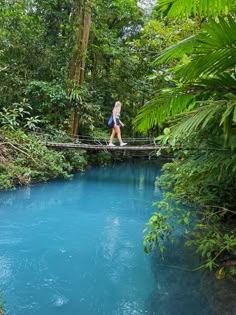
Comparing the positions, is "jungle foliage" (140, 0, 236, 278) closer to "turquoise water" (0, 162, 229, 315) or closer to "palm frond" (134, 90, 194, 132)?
"palm frond" (134, 90, 194, 132)

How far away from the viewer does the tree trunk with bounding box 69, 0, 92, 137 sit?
9812 millimetres

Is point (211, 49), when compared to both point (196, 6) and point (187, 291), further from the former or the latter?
point (187, 291)

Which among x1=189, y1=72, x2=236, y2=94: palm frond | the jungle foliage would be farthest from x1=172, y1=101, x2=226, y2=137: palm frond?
x1=189, y1=72, x2=236, y2=94: palm frond

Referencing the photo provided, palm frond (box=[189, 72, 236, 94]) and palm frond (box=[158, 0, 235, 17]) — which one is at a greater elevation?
palm frond (box=[158, 0, 235, 17])

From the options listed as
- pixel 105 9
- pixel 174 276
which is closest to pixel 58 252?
pixel 174 276

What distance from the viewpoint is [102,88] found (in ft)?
42.4

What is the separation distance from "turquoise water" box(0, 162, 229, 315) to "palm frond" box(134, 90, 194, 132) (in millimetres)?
1580

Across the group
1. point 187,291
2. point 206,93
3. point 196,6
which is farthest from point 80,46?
point 206,93

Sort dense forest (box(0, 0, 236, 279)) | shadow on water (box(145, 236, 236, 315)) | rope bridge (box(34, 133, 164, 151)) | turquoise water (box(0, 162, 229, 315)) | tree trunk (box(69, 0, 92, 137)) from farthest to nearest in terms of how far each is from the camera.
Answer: tree trunk (box(69, 0, 92, 137)) < rope bridge (box(34, 133, 164, 151)) < turquoise water (box(0, 162, 229, 315)) < shadow on water (box(145, 236, 236, 315)) < dense forest (box(0, 0, 236, 279))

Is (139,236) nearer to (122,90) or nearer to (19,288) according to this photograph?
(19,288)

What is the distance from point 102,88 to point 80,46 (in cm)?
294

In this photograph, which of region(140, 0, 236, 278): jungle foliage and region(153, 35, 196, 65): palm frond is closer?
region(140, 0, 236, 278): jungle foliage

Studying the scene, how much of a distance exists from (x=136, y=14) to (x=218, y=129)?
12361 mm

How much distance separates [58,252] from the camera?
3.83 metres
